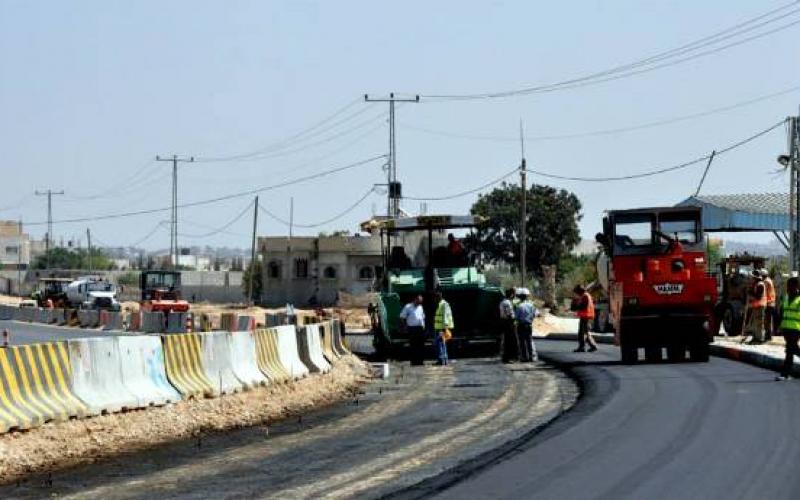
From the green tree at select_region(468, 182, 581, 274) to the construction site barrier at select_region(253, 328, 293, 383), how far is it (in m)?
83.0

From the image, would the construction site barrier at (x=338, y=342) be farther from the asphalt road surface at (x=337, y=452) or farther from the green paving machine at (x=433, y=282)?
the asphalt road surface at (x=337, y=452)

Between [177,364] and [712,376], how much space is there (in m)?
9.32

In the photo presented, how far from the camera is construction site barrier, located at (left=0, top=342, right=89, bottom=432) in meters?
14.4

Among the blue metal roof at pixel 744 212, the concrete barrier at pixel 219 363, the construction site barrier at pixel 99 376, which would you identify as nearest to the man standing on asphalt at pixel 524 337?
the concrete barrier at pixel 219 363

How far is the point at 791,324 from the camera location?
21.3m

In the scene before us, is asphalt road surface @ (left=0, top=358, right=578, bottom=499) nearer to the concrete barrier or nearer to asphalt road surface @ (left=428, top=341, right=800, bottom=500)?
asphalt road surface @ (left=428, top=341, right=800, bottom=500)

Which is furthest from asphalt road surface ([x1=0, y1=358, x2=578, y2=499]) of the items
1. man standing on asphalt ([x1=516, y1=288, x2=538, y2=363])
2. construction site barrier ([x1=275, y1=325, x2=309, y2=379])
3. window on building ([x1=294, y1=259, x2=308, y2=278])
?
window on building ([x1=294, y1=259, x2=308, y2=278])

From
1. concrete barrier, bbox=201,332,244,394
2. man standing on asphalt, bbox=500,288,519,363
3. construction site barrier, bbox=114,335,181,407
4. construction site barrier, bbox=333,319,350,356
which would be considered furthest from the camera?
man standing on asphalt, bbox=500,288,519,363

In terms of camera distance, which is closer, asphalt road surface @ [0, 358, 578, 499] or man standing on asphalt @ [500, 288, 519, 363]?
asphalt road surface @ [0, 358, 578, 499]

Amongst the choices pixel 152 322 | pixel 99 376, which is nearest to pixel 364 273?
pixel 152 322

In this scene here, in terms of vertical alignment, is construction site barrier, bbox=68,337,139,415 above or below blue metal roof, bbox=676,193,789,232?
below

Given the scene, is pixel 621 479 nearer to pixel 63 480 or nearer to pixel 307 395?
pixel 63 480

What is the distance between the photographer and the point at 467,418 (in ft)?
58.4

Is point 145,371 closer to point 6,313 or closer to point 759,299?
point 759,299
